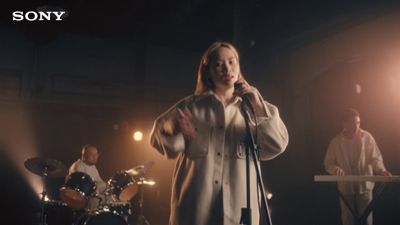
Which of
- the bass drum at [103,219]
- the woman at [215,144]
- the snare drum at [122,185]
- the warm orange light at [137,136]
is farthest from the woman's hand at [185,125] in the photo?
the warm orange light at [137,136]

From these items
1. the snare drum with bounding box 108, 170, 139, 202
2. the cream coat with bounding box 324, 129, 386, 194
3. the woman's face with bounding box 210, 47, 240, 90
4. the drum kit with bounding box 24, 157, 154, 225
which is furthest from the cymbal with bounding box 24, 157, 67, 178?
the woman's face with bounding box 210, 47, 240, 90

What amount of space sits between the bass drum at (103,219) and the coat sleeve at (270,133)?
505cm

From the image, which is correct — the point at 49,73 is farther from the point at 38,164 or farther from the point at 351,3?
the point at 351,3

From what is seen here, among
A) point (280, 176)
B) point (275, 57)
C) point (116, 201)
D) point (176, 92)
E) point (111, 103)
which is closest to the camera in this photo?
point (116, 201)

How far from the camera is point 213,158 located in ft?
6.73

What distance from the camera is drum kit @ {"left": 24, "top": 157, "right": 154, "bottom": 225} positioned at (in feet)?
21.8

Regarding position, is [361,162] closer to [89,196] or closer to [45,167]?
[89,196]

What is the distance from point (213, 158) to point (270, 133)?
0.35 m

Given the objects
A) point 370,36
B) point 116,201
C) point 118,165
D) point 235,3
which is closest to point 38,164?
point 116,201

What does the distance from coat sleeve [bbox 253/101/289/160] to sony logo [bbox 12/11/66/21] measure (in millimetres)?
9916

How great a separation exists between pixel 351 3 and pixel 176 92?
6549 mm

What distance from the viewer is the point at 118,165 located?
1160 cm

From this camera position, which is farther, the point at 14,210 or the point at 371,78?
the point at 14,210

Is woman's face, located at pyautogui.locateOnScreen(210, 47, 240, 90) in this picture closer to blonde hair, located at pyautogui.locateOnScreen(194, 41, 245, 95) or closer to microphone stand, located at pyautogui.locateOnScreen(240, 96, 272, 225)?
blonde hair, located at pyautogui.locateOnScreen(194, 41, 245, 95)
